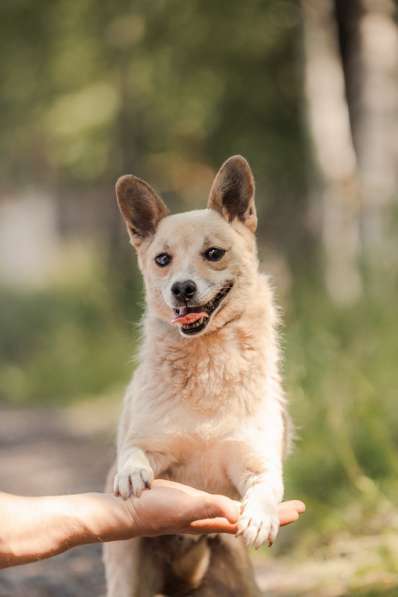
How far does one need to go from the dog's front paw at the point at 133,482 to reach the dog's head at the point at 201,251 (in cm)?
61

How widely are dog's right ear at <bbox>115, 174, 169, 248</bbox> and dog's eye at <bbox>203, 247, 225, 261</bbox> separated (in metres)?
0.31

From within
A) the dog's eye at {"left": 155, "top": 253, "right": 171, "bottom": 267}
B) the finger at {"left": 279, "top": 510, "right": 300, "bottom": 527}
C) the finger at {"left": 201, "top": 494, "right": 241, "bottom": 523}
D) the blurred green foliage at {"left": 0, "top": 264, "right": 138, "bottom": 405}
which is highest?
the blurred green foliage at {"left": 0, "top": 264, "right": 138, "bottom": 405}

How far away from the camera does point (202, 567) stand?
3.86 metres

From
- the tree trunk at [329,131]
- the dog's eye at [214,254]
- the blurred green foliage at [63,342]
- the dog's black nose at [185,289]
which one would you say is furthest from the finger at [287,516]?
the blurred green foliage at [63,342]

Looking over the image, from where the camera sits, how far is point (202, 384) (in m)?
3.47

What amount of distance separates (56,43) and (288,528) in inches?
454

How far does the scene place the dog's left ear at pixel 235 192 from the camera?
3602 mm

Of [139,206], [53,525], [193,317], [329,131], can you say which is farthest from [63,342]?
[53,525]

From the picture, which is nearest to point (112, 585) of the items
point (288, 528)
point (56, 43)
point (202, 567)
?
point (202, 567)

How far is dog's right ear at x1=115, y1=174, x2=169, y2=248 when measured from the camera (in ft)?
12.2

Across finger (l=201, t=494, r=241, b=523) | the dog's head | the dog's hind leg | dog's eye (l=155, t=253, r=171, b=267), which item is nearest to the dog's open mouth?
the dog's head

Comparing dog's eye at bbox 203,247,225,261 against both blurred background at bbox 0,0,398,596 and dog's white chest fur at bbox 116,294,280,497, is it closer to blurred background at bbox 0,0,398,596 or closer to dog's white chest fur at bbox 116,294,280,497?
dog's white chest fur at bbox 116,294,280,497

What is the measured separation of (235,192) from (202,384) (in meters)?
0.81

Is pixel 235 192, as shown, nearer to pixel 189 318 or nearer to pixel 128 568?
pixel 189 318
